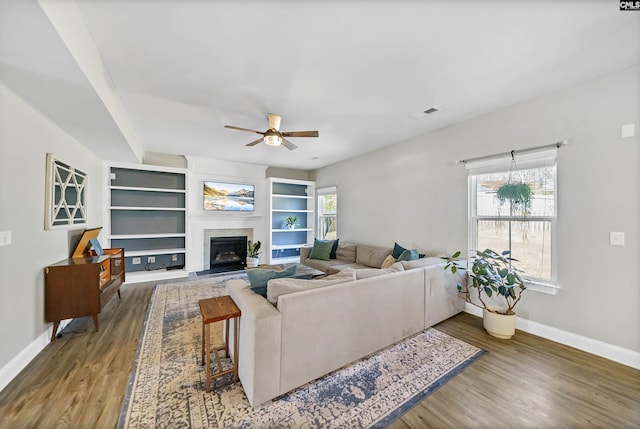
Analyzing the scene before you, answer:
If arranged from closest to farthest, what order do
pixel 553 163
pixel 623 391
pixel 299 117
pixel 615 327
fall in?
pixel 623 391 → pixel 615 327 → pixel 553 163 → pixel 299 117

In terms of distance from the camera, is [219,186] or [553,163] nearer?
[553,163]

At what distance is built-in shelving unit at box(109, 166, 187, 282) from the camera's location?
4.84m

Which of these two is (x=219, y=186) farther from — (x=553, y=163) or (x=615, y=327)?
(x=615, y=327)

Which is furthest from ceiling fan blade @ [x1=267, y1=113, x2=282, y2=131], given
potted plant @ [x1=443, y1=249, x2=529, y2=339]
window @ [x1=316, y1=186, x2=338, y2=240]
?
window @ [x1=316, y1=186, x2=338, y2=240]

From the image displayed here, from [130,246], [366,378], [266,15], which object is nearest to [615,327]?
[366,378]

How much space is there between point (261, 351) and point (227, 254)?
484cm

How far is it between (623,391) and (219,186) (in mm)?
6531

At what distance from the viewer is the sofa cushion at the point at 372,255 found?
4332mm

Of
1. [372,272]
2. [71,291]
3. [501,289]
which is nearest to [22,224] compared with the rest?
[71,291]

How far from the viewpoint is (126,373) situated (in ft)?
6.73

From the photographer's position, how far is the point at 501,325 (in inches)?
105

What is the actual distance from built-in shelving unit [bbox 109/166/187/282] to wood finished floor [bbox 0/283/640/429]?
2.56m

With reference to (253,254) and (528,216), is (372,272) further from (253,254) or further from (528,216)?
(253,254)

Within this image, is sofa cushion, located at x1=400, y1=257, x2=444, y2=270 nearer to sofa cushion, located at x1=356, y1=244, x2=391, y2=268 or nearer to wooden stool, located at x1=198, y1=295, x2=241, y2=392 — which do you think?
sofa cushion, located at x1=356, y1=244, x2=391, y2=268
